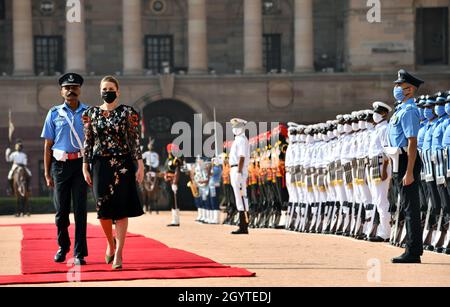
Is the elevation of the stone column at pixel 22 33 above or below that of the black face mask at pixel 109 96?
above

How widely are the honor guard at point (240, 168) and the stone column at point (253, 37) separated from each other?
44.5 m

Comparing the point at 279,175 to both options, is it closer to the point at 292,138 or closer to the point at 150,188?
the point at 292,138

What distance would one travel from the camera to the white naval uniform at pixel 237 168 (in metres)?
33.1

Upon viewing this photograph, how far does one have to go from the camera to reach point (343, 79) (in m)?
76.9

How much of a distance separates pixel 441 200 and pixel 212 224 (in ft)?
57.3

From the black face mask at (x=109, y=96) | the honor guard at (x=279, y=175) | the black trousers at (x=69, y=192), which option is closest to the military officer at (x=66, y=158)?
the black trousers at (x=69, y=192)

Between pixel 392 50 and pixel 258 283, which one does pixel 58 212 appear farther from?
pixel 392 50

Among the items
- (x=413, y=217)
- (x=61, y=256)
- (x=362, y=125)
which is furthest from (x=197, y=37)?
(x=413, y=217)

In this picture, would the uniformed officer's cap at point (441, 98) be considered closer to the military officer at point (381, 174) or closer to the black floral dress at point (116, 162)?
the military officer at point (381, 174)

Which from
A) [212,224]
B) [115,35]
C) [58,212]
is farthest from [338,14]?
[58,212]

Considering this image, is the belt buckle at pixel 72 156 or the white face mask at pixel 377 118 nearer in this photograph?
the belt buckle at pixel 72 156

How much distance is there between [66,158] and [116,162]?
198 cm

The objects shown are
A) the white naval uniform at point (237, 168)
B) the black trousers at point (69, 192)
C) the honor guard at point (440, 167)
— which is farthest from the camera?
the white naval uniform at point (237, 168)

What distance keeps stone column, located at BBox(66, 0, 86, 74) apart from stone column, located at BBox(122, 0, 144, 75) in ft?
6.83
